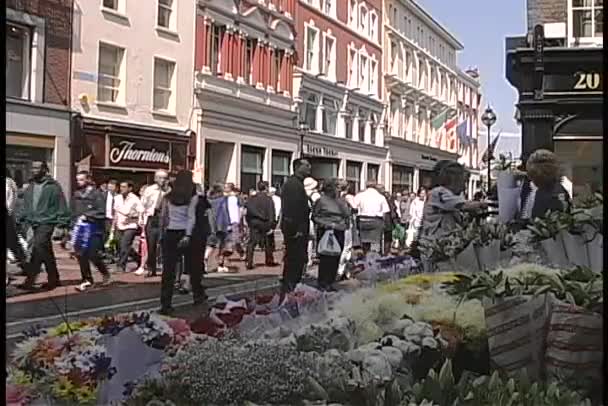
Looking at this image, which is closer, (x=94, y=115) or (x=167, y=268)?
(x=94, y=115)

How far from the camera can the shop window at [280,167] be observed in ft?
8.72

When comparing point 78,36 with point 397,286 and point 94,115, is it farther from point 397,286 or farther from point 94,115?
point 397,286

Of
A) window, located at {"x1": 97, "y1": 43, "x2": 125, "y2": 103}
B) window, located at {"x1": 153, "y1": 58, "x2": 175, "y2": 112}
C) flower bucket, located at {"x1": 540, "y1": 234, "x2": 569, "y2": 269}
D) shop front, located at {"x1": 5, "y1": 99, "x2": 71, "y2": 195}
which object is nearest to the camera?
shop front, located at {"x1": 5, "y1": 99, "x2": 71, "y2": 195}

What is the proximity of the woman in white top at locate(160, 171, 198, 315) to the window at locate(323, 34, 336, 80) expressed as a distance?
1.91 ft

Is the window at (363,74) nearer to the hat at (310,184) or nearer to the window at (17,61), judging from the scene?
the hat at (310,184)

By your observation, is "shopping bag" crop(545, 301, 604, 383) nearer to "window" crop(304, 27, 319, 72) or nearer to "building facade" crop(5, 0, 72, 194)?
"window" crop(304, 27, 319, 72)

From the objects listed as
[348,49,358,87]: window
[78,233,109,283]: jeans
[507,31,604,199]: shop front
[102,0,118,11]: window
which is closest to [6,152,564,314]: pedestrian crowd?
[78,233,109,283]: jeans

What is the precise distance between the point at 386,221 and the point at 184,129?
2.65ft

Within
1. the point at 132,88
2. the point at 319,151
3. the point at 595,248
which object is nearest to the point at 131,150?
the point at 132,88

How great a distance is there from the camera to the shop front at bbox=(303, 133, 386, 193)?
2.73 metres

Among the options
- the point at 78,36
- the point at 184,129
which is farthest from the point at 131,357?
the point at 78,36

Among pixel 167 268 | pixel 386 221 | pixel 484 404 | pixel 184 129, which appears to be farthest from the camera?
pixel 386 221

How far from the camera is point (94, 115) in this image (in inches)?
91.2

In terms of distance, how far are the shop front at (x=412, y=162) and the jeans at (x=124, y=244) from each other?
0.80 m
